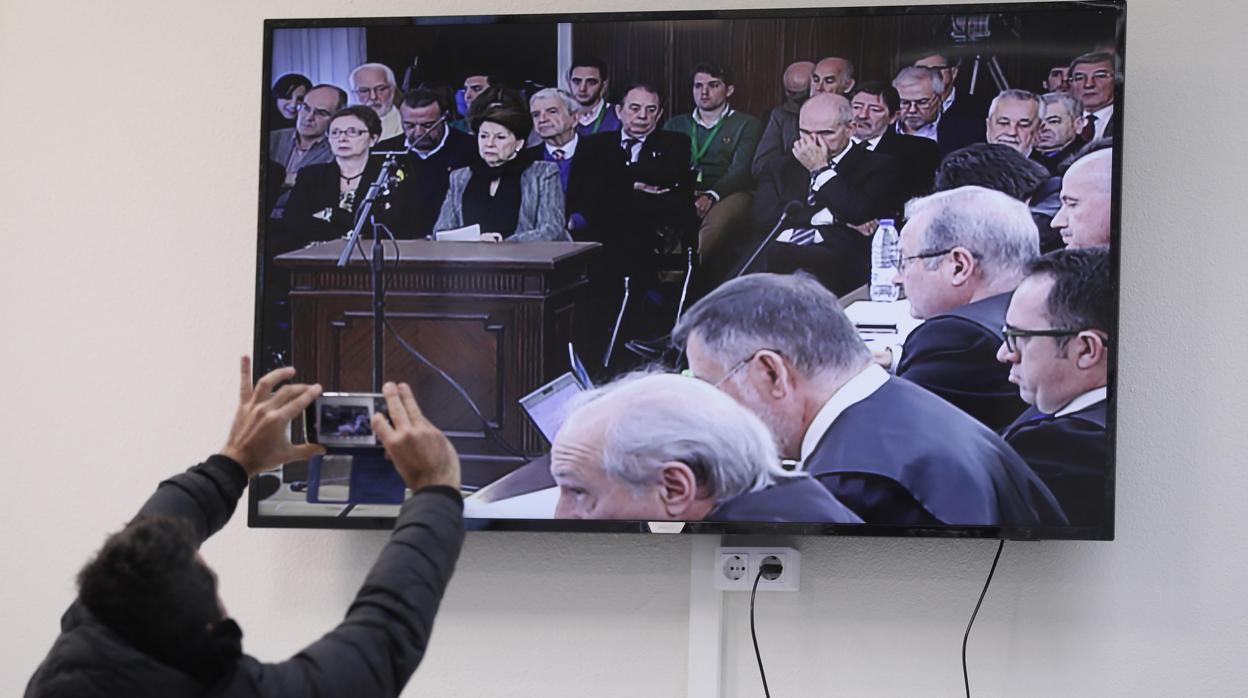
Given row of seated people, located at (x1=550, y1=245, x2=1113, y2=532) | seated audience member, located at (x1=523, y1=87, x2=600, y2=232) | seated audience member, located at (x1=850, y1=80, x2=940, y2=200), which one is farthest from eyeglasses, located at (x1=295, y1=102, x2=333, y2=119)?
seated audience member, located at (x1=850, y1=80, x2=940, y2=200)

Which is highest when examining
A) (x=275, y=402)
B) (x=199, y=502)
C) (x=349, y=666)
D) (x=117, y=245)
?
(x=117, y=245)

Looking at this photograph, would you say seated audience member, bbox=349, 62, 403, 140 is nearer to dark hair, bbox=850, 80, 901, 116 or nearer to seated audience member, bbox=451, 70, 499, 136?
seated audience member, bbox=451, 70, 499, 136

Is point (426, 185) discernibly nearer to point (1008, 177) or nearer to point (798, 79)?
point (798, 79)

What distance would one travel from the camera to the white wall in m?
2.94

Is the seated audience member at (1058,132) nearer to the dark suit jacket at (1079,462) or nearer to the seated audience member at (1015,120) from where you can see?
the seated audience member at (1015,120)

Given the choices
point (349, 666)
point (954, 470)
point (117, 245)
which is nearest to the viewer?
point (349, 666)

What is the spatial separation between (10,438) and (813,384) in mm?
1911

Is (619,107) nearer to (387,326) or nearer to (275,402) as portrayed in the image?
(387,326)

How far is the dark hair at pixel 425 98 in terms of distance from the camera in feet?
9.93

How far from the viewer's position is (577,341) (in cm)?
295

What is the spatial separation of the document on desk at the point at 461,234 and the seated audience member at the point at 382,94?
25cm

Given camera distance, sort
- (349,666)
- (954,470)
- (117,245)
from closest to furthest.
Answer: (349,666)
(954,470)
(117,245)

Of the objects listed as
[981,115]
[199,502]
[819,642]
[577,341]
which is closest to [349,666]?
[199,502]

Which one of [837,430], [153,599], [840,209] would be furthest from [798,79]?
[153,599]
